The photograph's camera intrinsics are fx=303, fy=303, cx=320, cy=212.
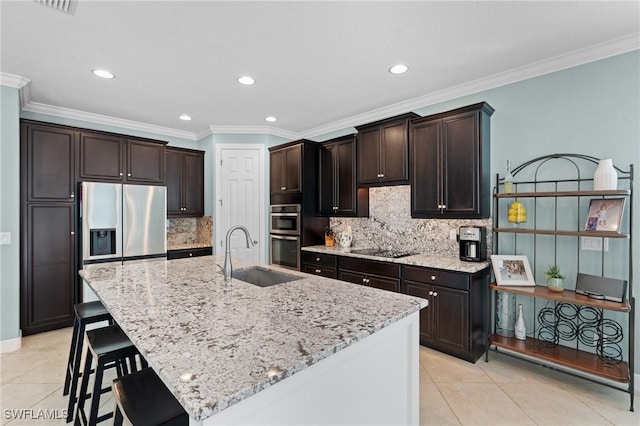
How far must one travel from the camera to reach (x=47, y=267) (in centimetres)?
A: 350

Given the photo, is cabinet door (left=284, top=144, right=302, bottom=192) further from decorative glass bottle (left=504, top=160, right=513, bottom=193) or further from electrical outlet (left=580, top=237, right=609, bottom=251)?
electrical outlet (left=580, top=237, right=609, bottom=251)

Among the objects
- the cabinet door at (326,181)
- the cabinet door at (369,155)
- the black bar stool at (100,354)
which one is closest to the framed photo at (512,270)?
the cabinet door at (369,155)

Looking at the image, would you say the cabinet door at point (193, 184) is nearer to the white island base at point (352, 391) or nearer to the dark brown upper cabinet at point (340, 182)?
the dark brown upper cabinet at point (340, 182)

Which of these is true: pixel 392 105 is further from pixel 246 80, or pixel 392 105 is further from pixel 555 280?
pixel 555 280

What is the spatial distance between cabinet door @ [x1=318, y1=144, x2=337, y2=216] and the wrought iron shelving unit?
204 centimetres

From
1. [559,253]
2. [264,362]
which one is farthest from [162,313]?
[559,253]

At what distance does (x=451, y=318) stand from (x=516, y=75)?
7.87ft

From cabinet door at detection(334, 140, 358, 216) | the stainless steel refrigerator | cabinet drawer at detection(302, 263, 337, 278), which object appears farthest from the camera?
cabinet door at detection(334, 140, 358, 216)

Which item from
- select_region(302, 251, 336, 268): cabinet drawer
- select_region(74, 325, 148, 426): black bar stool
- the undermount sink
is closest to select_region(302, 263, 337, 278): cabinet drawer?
select_region(302, 251, 336, 268): cabinet drawer

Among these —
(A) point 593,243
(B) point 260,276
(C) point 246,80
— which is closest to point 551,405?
(A) point 593,243

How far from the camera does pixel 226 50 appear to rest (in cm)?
250

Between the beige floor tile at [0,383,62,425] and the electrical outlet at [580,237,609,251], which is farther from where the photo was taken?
the electrical outlet at [580,237,609,251]

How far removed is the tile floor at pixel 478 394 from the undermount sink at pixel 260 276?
129cm

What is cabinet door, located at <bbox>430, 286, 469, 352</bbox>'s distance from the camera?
2.77m
